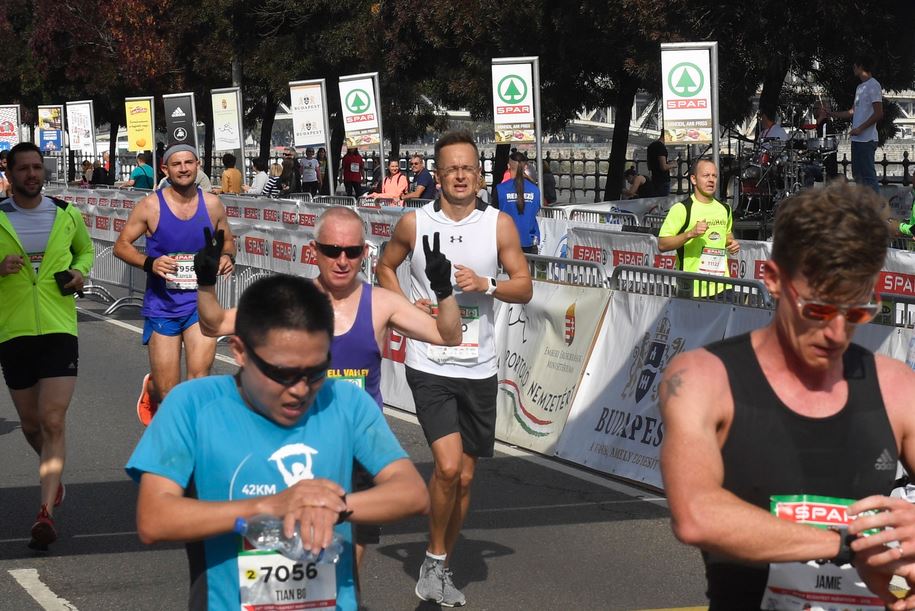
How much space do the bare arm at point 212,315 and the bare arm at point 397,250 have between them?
175 cm

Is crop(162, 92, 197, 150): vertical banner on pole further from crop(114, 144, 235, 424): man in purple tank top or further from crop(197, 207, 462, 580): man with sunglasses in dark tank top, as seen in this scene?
crop(197, 207, 462, 580): man with sunglasses in dark tank top

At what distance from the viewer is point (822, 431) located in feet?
9.55

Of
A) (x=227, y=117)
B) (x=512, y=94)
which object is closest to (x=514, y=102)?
(x=512, y=94)

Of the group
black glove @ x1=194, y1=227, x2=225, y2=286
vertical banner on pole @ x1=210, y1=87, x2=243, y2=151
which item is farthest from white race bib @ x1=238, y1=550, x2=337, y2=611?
vertical banner on pole @ x1=210, y1=87, x2=243, y2=151

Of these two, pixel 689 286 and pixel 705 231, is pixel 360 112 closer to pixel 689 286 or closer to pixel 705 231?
pixel 705 231

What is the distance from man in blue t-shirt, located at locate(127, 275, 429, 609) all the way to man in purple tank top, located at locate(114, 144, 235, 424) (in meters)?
5.48

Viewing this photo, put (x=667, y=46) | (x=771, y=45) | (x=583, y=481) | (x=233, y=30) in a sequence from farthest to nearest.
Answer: (x=233, y=30) < (x=771, y=45) < (x=667, y=46) < (x=583, y=481)

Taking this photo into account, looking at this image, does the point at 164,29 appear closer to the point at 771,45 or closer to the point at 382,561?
the point at 771,45

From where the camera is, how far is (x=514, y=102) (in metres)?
20.9

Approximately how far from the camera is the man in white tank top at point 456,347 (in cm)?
646

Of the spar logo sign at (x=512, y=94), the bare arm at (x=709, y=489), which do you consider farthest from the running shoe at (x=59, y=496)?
the spar logo sign at (x=512, y=94)

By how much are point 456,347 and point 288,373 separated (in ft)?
11.6

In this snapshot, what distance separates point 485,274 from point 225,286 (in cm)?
1030

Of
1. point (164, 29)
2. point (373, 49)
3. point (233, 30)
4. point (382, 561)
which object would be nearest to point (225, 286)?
point (382, 561)
